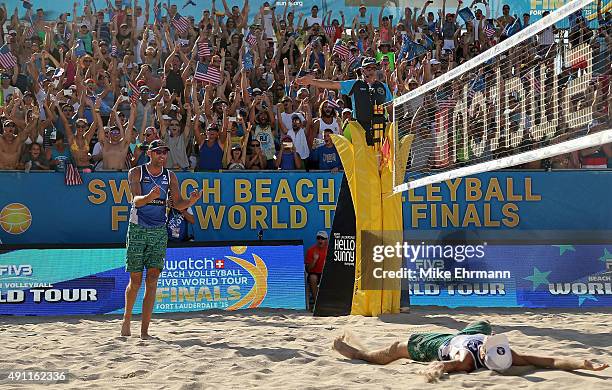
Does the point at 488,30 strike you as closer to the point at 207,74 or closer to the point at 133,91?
the point at 207,74

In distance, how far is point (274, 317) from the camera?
9.27 metres

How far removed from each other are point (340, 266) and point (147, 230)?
261 centimetres

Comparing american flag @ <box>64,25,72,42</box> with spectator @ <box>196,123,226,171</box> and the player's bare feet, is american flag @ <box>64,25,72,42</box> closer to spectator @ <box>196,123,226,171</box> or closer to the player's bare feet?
spectator @ <box>196,123,226,171</box>

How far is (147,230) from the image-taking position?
7.31m

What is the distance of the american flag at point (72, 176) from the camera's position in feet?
35.4

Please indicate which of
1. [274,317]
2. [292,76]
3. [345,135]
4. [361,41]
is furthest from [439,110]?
[361,41]

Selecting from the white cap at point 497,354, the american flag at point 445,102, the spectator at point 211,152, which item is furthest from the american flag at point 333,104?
the white cap at point 497,354

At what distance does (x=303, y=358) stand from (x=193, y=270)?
404cm

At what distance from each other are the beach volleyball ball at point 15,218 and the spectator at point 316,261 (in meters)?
3.67

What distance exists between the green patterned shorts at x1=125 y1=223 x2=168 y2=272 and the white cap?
10.5 ft

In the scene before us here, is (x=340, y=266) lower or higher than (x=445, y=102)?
lower

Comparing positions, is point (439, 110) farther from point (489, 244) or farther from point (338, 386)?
point (338, 386)

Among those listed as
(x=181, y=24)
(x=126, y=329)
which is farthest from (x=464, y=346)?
(x=181, y=24)

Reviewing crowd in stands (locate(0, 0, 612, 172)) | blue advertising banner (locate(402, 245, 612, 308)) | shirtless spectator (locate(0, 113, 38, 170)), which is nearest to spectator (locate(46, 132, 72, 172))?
crowd in stands (locate(0, 0, 612, 172))
